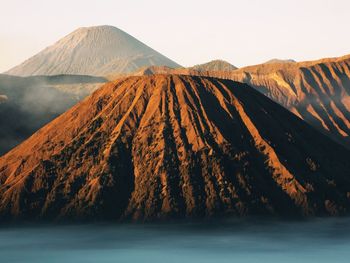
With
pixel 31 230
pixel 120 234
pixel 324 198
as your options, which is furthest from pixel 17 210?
pixel 324 198

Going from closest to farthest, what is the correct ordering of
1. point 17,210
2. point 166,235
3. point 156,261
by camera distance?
point 156,261
point 166,235
point 17,210

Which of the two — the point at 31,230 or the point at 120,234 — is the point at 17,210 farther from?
the point at 120,234

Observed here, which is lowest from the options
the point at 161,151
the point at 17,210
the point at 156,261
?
the point at 156,261

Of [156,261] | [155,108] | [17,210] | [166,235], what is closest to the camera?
[156,261]

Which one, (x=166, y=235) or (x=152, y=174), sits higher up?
(x=152, y=174)

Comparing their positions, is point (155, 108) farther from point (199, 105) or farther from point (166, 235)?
point (166, 235)

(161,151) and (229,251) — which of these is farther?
(161,151)
